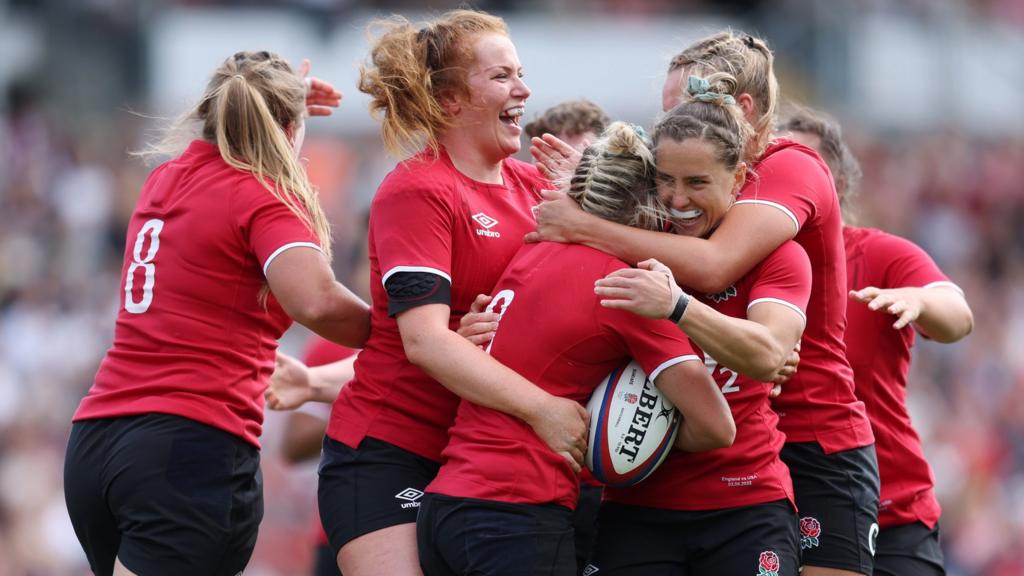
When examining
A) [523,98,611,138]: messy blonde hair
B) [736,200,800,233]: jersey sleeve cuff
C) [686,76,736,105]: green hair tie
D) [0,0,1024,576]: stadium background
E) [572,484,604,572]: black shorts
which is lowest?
[0,0,1024,576]: stadium background

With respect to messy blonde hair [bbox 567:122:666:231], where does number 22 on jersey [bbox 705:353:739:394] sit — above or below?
below

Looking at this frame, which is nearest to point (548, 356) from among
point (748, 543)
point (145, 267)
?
point (748, 543)

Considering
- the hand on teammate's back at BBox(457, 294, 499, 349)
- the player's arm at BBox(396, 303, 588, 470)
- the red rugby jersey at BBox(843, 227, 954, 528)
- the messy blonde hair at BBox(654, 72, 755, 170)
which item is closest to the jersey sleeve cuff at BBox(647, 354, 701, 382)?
the player's arm at BBox(396, 303, 588, 470)

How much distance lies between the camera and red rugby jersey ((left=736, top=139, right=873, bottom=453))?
4195 millimetres

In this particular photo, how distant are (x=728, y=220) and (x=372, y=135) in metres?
10.7

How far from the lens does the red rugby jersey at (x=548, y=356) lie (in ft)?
12.6

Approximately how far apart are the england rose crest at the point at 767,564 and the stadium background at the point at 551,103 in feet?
22.2

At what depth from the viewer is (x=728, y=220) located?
406 cm

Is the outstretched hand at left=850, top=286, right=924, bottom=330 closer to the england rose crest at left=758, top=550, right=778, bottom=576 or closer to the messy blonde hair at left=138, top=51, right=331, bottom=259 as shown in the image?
the england rose crest at left=758, top=550, right=778, bottom=576

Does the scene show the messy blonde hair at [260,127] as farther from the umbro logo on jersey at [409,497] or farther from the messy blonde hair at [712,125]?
the messy blonde hair at [712,125]

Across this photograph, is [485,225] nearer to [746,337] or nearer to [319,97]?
[746,337]

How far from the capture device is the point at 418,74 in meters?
4.48

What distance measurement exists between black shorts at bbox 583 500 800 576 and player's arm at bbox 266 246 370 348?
1.10 meters

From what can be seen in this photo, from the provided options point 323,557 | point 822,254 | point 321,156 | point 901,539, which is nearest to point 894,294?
point 822,254
